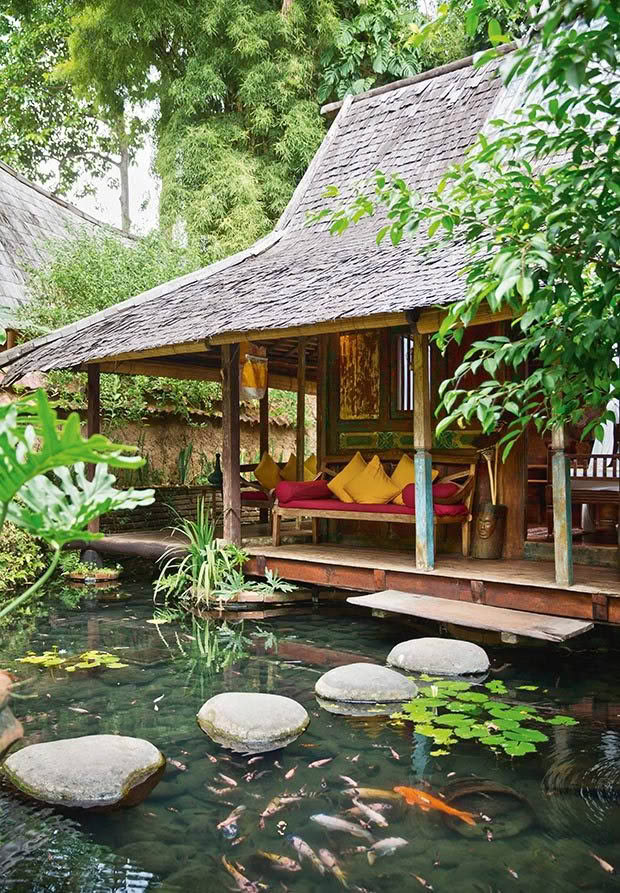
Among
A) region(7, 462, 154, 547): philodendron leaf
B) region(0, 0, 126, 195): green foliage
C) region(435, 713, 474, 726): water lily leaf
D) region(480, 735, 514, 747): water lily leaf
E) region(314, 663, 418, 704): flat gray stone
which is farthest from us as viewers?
region(0, 0, 126, 195): green foliage

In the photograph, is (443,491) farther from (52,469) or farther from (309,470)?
(52,469)

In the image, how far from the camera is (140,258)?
1198cm

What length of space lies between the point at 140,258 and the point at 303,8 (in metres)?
5.91

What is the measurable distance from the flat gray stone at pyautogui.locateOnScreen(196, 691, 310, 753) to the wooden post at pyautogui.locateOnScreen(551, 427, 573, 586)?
6.63 ft

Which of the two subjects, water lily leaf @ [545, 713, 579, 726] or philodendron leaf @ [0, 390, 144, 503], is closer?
philodendron leaf @ [0, 390, 144, 503]

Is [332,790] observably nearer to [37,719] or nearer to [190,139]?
[37,719]

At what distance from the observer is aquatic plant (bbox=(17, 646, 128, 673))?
5.50m

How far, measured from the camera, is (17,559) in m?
8.15

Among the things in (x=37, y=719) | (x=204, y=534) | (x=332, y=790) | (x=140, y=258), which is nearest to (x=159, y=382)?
(x=140, y=258)

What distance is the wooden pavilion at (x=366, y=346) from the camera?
566 cm

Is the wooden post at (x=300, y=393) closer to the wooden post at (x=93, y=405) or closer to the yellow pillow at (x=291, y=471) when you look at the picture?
the yellow pillow at (x=291, y=471)

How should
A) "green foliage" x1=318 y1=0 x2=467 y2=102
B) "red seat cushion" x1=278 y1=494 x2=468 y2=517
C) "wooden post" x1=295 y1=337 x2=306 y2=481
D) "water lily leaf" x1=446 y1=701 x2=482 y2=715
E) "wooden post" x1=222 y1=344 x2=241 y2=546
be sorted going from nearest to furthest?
"water lily leaf" x1=446 y1=701 x2=482 y2=715, "red seat cushion" x1=278 y1=494 x2=468 y2=517, "wooden post" x1=222 y1=344 x2=241 y2=546, "wooden post" x1=295 y1=337 x2=306 y2=481, "green foliage" x1=318 y1=0 x2=467 y2=102

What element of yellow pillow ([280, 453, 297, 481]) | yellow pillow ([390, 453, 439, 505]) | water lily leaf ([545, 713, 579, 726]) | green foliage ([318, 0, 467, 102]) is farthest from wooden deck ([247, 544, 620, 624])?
green foliage ([318, 0, 467, 102])

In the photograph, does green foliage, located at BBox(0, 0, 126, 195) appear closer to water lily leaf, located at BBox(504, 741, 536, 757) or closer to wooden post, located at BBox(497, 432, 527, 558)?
wooden post, located at BBox(497, 432, 527, 558)
